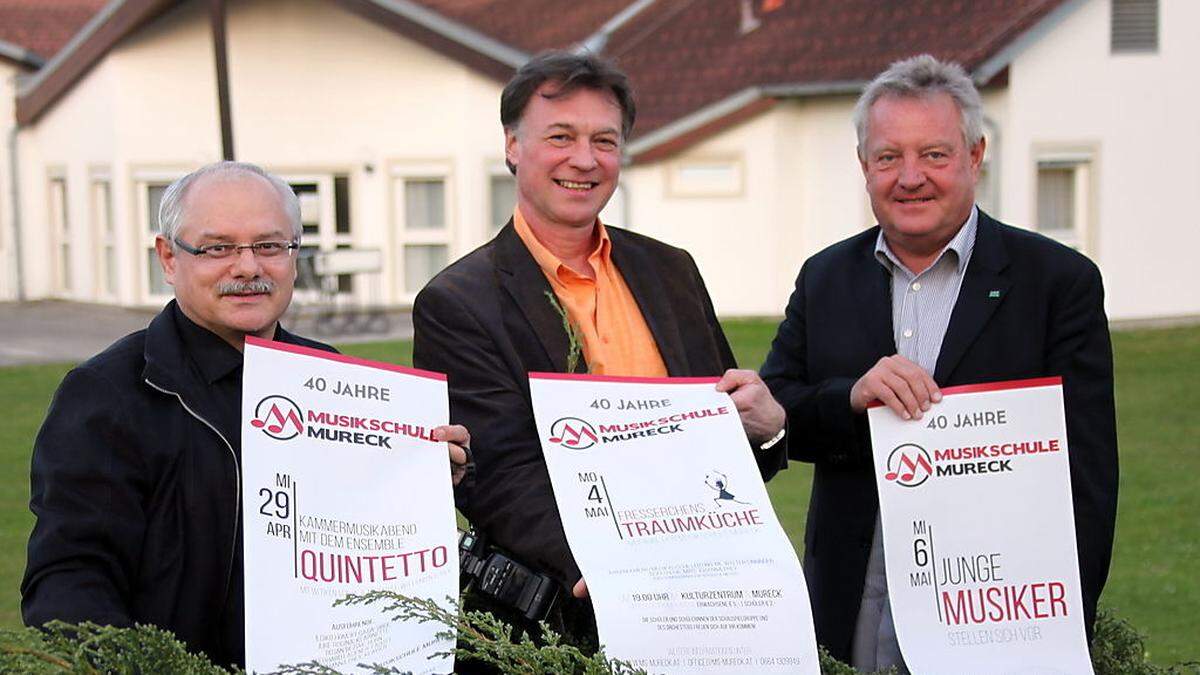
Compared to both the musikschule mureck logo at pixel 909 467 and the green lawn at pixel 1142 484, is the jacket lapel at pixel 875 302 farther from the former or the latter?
the green lawn at pixel 1142 484

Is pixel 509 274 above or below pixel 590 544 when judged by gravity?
above

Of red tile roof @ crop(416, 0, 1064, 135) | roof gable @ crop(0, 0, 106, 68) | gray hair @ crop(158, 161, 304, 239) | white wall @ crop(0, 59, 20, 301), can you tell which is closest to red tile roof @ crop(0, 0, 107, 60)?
roof gable @ crop(0, 0, 106, 68)

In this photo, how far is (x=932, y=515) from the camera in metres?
3.26

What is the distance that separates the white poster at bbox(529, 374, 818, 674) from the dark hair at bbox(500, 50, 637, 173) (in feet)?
2.35

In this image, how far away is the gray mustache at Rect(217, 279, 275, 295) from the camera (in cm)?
307

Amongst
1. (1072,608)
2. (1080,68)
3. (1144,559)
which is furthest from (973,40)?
(1072,608)

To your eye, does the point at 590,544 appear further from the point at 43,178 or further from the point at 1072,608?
the point at 43,178

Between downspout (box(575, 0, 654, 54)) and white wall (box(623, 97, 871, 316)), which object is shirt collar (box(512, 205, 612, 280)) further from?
downspout (box(575, 0, 654, 54))

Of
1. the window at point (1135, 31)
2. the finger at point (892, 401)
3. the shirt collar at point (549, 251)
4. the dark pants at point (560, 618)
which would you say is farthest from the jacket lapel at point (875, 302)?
the window at point (1135, 31)

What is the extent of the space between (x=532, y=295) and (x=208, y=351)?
757mm

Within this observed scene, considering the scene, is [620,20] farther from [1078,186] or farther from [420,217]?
[1078,186]

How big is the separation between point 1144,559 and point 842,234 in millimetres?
13260

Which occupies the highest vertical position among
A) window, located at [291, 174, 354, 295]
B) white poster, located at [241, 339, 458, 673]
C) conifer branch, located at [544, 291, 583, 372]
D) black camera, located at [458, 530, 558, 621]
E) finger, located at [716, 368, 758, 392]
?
window, located at [291, 174, 354, 295]

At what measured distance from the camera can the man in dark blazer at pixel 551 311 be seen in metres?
3.28
